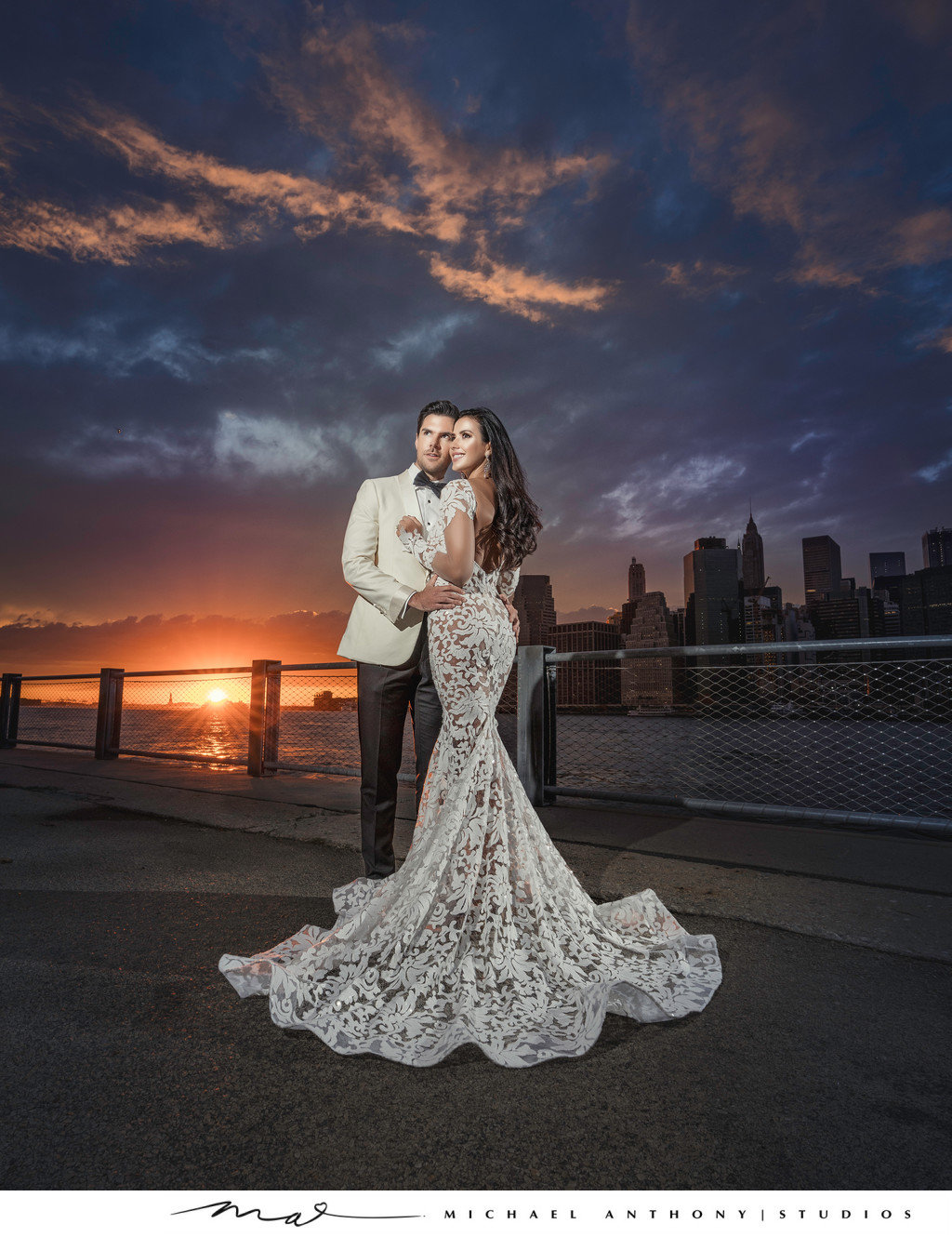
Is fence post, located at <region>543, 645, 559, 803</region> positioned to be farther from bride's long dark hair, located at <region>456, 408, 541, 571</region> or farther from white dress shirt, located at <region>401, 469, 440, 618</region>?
bride's long dark hair, located at <region>456, 408, 541, 571</region>

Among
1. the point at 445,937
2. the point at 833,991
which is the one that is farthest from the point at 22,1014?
the point at 833,991

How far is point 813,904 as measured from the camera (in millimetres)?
2373

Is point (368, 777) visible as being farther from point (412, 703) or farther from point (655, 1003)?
point (655, 1003)

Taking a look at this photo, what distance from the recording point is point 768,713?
4.12m

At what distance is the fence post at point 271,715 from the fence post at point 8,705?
5.36 m

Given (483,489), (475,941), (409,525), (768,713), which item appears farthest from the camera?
(768,713)

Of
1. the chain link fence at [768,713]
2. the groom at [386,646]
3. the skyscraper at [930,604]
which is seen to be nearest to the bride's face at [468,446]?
the groom at [386,646]

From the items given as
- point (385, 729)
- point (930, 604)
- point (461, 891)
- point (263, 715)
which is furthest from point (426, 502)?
point (930, 604)

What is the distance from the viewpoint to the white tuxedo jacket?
8.30 ft

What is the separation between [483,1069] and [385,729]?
55.7 inches

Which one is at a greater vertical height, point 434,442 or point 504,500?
point 434,442

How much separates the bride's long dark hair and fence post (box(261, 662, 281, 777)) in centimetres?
439
